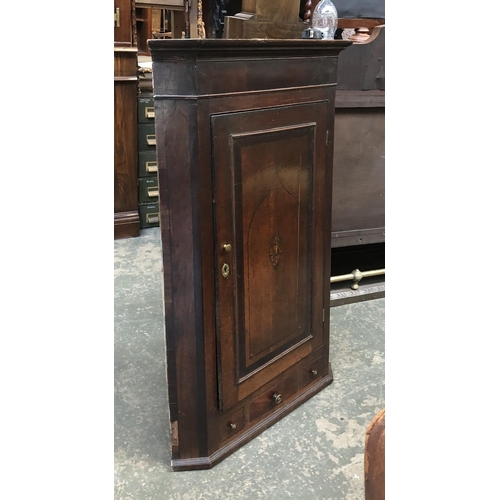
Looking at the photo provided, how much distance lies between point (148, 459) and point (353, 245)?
165 centimetres

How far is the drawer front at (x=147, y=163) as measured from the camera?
3805mm

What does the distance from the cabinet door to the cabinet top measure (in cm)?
17

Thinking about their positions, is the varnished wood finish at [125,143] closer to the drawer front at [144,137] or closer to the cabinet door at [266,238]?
the drawer front at [144,137]

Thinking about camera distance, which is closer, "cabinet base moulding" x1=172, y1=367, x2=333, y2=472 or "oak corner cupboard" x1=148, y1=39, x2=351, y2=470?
"oak corner cupboard" x1=148, y1=39, x2=351, y2=470

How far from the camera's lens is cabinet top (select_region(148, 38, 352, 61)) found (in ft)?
4.64

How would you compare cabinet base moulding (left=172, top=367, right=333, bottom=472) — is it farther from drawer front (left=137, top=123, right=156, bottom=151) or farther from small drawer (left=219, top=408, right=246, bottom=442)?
drawer front (left=137, top=123, right=156, bottom=151)

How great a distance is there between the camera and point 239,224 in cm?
169

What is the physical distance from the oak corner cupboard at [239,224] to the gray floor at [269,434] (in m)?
0.07

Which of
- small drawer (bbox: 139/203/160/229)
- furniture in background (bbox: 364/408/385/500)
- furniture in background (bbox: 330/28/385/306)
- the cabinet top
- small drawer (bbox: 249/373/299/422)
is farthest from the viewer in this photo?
small drawer (bbox: 139/203/160/229)

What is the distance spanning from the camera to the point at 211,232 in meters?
1.61

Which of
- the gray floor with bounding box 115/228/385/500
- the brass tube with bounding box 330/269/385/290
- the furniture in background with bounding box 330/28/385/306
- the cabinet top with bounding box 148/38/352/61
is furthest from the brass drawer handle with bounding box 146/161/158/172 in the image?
the cabinet top with bounding box 148/38/352/61

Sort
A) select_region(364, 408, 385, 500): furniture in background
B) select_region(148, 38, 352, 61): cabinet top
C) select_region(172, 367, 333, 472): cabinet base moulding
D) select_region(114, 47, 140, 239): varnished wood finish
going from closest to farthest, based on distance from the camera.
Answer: select_region(364, 408, 385, 500): furniture in background < select_region(148, 38, 352, 61): cabinet top < select_region(172, 367, 333, 472): cabinet base moulding < select_region(114, 47, 140, 239): varnished wood finish

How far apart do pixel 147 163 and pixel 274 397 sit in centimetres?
233
